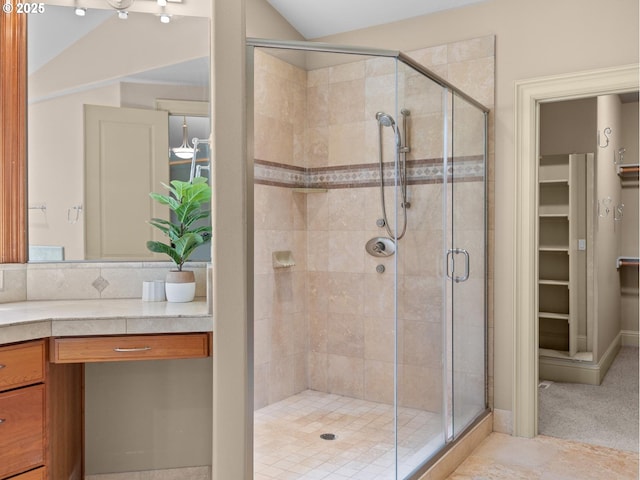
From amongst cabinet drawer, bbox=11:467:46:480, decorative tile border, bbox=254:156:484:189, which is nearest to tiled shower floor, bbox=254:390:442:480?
cabinet drawer, bbox=11:467:46:480

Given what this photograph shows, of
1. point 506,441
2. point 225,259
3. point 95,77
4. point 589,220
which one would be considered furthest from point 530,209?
point 95,77

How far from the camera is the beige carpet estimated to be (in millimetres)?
3078

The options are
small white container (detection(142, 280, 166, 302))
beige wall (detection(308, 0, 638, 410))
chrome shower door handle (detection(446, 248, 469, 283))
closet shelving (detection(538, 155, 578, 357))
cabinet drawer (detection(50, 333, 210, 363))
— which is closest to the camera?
cabinet drawer (detection(50, 333, 210, 363))

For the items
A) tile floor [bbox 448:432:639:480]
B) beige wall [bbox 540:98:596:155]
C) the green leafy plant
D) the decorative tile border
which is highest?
beige wall [bbox 540:98:596:155]

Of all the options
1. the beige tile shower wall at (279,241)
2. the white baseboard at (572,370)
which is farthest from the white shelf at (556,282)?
the beige tile shower wall at (279,241)

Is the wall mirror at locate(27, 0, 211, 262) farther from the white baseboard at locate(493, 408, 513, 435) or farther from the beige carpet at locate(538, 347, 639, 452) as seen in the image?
the beige carpet at locate(538, 347, 639, 452)

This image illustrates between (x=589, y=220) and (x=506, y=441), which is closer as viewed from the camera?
(x=506, y=441)

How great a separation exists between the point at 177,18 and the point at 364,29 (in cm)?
148

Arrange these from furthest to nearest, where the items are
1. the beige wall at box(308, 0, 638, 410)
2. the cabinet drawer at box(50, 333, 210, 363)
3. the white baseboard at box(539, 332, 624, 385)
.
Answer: the white baseboard at box(539, 332, 624, 385), the beige wall at box(308, 0, 638, 410), the cabinet drawer at box(50, 333, 210, 363)

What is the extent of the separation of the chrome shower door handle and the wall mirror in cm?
126

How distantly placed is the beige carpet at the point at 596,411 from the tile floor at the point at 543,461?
132 mm

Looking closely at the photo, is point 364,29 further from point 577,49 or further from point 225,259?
point 225,259

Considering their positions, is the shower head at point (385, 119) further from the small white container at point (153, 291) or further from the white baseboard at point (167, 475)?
the white baseboard at point (167, 475)

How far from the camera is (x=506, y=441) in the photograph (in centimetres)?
302
